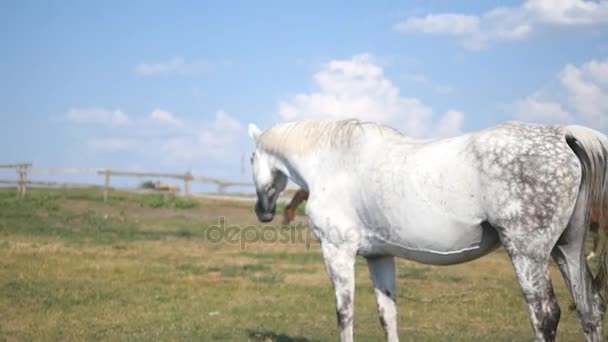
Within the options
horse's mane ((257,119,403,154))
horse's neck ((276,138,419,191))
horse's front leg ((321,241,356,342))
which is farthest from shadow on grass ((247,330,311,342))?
horse's mane ((257,119,403,154))

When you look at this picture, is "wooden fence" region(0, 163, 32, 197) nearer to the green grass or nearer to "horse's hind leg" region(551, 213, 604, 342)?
the green grass

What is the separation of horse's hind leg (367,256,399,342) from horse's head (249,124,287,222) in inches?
61.6

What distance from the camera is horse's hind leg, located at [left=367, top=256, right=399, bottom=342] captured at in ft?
23.7

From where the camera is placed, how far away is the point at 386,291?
7.22 m

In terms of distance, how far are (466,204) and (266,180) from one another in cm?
286

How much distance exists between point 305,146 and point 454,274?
32.2 ft

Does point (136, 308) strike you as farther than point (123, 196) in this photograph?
No

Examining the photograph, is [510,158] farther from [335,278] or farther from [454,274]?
[454,274]

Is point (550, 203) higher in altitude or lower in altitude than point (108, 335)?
higher

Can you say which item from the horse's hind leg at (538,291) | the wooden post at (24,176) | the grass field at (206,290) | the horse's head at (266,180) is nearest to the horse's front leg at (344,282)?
the horse's head at (266,180)

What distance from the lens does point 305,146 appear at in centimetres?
752

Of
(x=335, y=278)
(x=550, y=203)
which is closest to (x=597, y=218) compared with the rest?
(x=550, y=203)

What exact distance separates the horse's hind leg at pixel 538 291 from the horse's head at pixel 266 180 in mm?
3273

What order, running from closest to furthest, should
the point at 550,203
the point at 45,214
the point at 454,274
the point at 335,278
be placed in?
the point at 550,203, the point at 335,278, the point at 454,274, the point at 45,214
